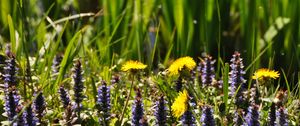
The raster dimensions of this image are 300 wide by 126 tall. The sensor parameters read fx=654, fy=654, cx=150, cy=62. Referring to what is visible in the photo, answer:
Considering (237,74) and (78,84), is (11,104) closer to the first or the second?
(78,84)

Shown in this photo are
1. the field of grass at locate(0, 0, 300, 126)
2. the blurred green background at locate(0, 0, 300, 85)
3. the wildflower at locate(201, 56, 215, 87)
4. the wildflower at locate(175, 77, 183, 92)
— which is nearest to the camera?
the field of grass at locate(0, 0, 300, 126)

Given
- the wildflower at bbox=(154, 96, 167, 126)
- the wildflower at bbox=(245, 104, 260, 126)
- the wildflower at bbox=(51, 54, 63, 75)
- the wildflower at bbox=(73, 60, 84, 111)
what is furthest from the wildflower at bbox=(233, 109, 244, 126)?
the wildflower at bbox=(51, 54, 63, 75)

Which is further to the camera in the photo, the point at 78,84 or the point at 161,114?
the point at 78,84

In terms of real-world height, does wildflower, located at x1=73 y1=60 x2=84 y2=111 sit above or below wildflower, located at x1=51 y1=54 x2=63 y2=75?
below

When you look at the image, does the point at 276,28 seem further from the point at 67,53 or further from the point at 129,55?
the point at 67,53

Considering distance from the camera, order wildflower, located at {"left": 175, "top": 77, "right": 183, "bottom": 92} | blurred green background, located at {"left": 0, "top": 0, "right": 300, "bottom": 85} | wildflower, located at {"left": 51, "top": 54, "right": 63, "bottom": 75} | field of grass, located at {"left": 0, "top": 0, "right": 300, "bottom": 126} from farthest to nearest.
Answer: blurred green background, located at {"left": 0, "top": 0, "right": 300, "bottom": 85}, wildflower, located at {"left": 51, "top": 54, "right": 63, "bottom": 75}, wildflower, located at {"left": 175, "top": 77, "right": 183, "bottom": 92}, field of grass, located at {"left": 0, "top": 0, "right": 300, "bottom": 126}

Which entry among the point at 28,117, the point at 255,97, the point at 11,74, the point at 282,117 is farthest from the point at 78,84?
the point at 282,117

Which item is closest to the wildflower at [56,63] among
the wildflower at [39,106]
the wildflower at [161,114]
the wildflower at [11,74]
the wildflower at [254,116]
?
the wildflower at [11,74]

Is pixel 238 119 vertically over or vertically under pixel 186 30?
under

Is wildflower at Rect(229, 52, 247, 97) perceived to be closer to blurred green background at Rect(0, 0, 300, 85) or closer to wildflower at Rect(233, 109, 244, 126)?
wildflower at Rect(233, 109, 244, 126)
